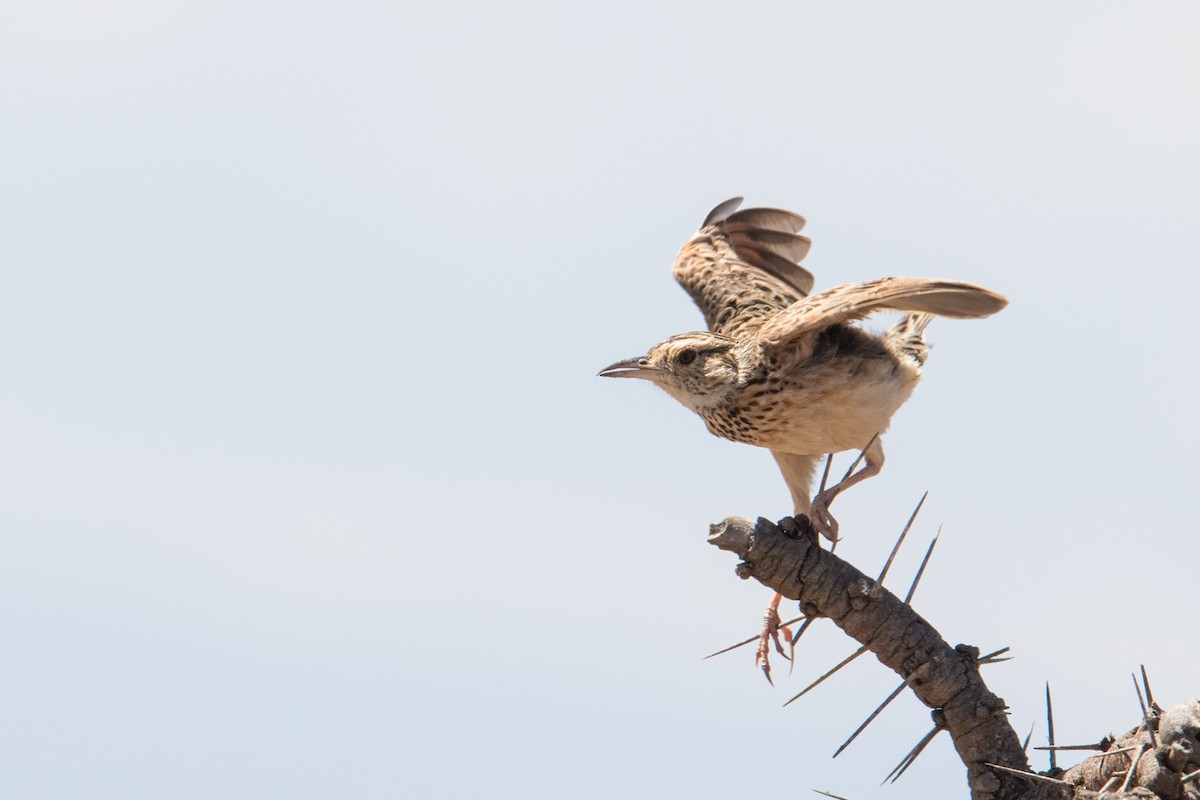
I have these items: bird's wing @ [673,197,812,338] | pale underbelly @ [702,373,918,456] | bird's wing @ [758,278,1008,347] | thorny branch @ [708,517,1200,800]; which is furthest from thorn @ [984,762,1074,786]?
bird's wing @ [673,197,812,338]

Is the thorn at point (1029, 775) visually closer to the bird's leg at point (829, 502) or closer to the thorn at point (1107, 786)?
the thorn at point (1107, 786)

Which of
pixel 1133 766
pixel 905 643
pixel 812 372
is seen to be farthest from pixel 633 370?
pixel 1133 766

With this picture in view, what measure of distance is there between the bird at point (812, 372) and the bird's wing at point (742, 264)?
844 mm

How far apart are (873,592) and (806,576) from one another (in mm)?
284

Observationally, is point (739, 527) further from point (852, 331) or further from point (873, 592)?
point (852, 331)

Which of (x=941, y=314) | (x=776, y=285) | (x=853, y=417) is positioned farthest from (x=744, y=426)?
(x=776, y=285)

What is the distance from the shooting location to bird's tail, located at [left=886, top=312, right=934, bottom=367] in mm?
9070

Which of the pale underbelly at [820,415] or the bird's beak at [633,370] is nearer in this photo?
the pale underbelly at [820,415]

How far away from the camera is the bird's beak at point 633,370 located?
8.98 m

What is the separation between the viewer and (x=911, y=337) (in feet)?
30.3

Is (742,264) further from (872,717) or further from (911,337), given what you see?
(872,717)

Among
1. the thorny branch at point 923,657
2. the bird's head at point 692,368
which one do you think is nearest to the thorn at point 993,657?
the thorny branch at point 923,657

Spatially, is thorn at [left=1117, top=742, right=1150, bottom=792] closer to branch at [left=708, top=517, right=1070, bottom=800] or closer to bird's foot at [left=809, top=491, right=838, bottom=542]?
branch at [left=708, top=517, right=1070, bottom=800]

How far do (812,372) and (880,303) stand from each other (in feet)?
2.48
